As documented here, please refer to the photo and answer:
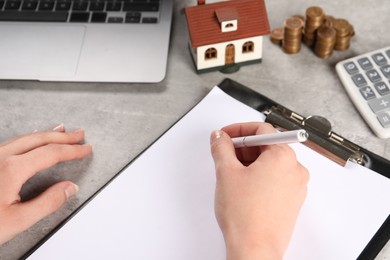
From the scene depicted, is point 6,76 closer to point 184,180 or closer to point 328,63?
point 184,180

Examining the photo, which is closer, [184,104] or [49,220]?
[49,220]

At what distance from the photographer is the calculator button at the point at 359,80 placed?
0.64 meters

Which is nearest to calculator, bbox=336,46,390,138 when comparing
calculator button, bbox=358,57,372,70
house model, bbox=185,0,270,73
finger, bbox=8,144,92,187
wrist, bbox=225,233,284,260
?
calculator button, bbox=358,57,372,70

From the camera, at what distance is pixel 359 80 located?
2.11ft

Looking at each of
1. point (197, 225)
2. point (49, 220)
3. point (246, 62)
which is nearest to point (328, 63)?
point (246, 62)

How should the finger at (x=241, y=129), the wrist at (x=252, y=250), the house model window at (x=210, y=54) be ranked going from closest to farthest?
the wrist at (x=252, y=250) < the finger at (x=241, y=129) < the house model window at (x=210, y=54)

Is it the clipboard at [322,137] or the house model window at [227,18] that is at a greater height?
the house model window at [227,18]

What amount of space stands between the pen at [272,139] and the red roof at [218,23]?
16 cm

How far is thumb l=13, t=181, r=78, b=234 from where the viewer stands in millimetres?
521

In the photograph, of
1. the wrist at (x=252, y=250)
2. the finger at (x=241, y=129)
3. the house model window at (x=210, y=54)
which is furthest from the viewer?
the house model window at (x=210, y=54)

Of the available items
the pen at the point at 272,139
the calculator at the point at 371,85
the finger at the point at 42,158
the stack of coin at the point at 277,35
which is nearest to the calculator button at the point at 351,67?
the calculator at the point at 371,85

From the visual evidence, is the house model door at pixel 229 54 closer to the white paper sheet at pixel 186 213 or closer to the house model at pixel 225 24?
the house model at pixel 225 24

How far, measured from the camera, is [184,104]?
2.13 feet

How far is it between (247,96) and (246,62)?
69 millimetres
